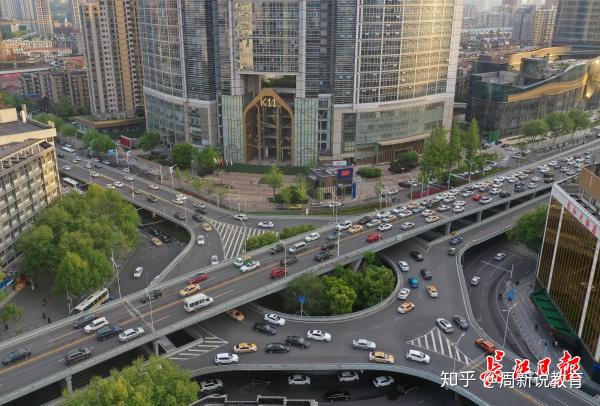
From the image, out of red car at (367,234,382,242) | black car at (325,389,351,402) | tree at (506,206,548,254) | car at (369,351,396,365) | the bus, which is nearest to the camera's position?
black car at (325,389,351,402)

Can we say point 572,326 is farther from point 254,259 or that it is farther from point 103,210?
point 103,210

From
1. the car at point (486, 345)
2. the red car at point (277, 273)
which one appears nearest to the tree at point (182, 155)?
the red car at point (277, 273)

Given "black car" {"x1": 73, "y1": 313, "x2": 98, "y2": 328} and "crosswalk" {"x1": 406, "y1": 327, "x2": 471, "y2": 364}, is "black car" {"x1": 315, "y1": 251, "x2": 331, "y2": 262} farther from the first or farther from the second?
"black car" {"x1": 73, "y1": 313, "x2": 98, "y2": 328}

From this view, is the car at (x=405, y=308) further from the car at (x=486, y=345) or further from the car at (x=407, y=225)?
the car at (x=407, y=225)

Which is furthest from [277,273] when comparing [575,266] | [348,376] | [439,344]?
[575,266]

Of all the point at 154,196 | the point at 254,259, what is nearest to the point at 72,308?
the point at 254,259

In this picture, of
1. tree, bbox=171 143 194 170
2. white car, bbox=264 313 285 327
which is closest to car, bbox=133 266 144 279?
white car, bbox=264 313 285 327

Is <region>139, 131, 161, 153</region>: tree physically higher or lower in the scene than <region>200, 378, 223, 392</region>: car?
higher
